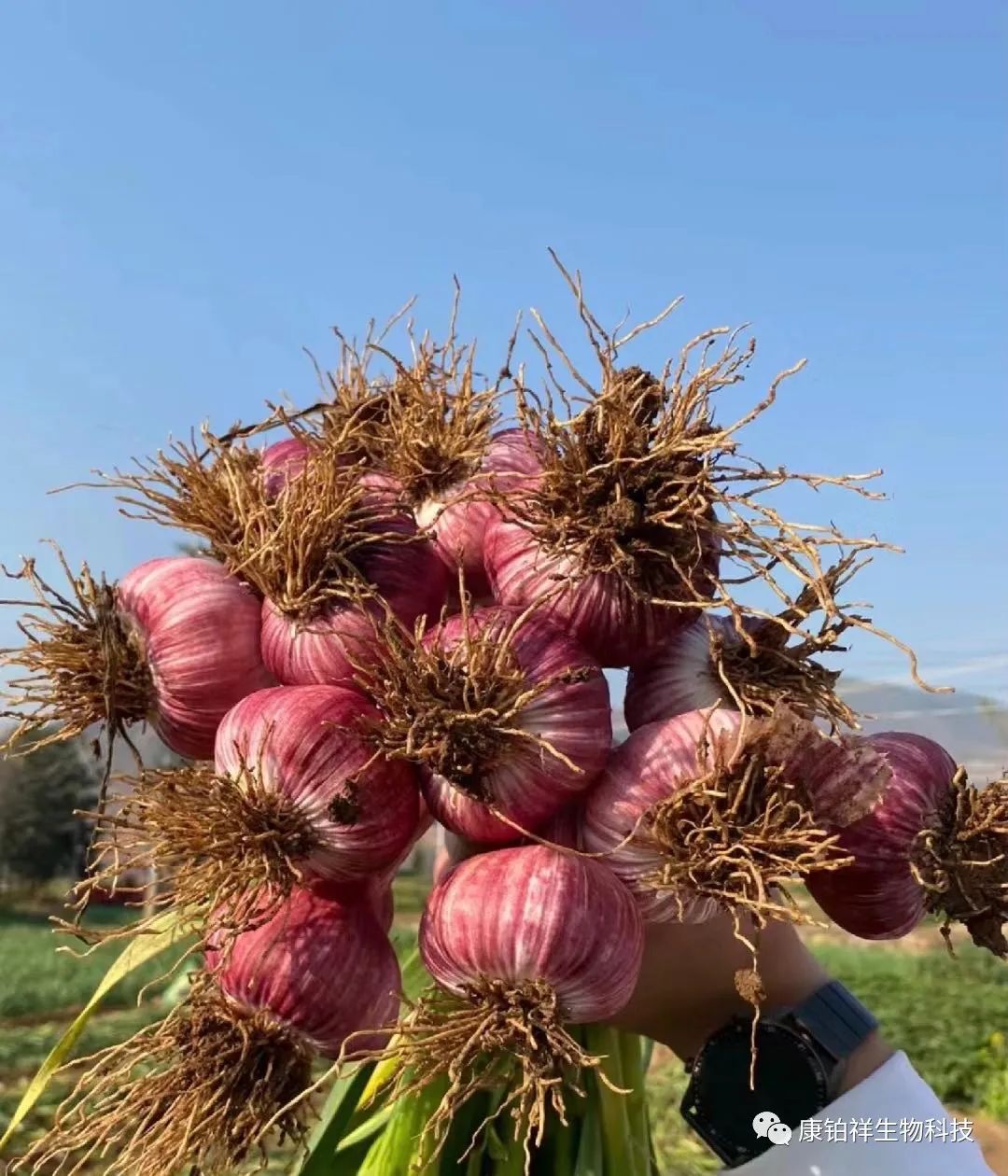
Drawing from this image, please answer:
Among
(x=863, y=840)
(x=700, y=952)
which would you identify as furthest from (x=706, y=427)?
(x=700, y=952)

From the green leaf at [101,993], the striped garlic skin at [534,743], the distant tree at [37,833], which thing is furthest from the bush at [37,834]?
the striped garlic skin at [534,743]

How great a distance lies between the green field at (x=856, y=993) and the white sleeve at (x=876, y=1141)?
623 millimetres

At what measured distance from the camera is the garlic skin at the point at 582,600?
82cm

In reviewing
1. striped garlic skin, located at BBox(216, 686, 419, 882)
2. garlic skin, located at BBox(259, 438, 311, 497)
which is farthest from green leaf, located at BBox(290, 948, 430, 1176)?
garlic skin, located at BBox(259, 438, 311, 497)

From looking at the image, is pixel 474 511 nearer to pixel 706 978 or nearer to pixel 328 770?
pixel 328 770

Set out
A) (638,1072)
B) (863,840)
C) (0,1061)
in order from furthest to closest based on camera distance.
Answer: (0,1061) → (638,1072) → (863,840)

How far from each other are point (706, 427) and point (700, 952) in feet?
1.75

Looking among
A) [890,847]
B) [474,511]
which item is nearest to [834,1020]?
[890,847]

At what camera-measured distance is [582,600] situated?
824 mm

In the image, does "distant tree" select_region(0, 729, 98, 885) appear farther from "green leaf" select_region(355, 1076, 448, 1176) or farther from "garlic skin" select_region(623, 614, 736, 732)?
"garlic skin" select_region(623, 614, 736, 732)

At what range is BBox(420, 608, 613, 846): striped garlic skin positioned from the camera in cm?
78

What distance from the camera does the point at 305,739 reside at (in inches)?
30.8

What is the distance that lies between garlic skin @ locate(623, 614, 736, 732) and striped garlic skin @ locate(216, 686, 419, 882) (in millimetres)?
231

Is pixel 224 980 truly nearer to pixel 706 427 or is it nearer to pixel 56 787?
pixel 706 427
